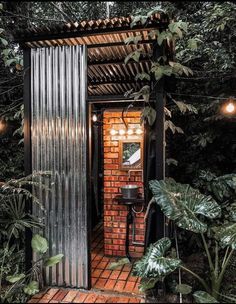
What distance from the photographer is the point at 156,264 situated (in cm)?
254

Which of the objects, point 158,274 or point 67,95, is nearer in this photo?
point 158,274

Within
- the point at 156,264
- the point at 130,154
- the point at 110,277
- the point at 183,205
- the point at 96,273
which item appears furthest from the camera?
the point at 130,154

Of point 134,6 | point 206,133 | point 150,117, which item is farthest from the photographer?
point 134,6

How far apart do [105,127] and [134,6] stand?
11.6 ft

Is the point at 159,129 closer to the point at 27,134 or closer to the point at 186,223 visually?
the point at 186,223

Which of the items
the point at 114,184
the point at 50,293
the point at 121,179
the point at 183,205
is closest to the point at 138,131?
the point at 121,179

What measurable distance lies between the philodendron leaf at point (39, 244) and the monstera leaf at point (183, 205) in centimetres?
128

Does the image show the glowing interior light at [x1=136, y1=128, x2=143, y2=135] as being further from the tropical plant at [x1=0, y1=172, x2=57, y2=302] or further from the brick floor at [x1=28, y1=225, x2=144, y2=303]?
the brick floor at [x1=28, y1=225, x2=144, y2=303]

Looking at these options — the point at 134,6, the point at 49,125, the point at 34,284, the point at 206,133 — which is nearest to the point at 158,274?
the point at 34,284

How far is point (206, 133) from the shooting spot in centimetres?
463

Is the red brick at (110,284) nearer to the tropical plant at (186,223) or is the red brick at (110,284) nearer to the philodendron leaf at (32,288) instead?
the tropical plant at (186,223)

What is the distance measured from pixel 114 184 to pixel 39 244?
1576mm

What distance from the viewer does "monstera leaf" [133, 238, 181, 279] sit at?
2.49 metres

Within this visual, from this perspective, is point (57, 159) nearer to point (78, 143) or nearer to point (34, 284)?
point (78, 143)
